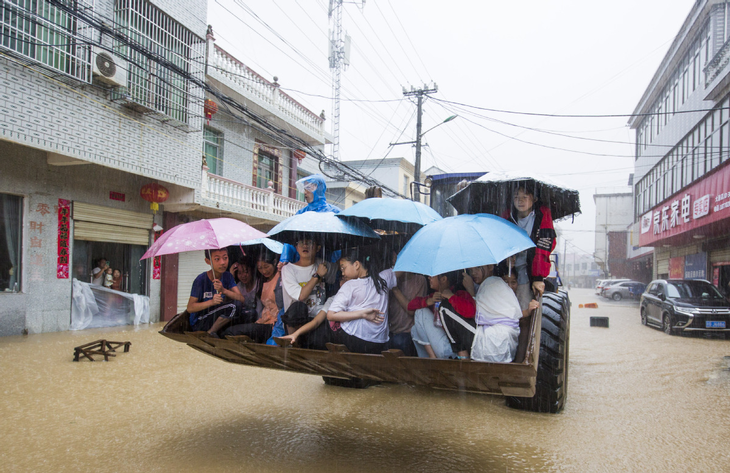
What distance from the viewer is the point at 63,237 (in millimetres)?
10609

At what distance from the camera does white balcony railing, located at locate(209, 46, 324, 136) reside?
1441 centimetres

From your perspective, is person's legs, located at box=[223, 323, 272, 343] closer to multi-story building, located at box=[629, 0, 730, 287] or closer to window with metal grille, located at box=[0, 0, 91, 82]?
window with metal grille, located at box=[0, 0, 91, 82]

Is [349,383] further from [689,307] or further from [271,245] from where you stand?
[689,307]

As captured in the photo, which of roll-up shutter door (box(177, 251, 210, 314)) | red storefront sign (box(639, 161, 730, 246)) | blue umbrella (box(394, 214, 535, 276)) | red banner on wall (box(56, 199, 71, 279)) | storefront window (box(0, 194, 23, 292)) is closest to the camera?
blue umbrella (box(394, 214, 535, 276))

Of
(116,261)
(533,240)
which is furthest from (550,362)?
(116,261)

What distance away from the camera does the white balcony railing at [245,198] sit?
13724 mm

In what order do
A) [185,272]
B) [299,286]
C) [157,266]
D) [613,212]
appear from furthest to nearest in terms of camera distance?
1. [613,212]
2. [185,272]
3. [157,266]
4. [299,286]

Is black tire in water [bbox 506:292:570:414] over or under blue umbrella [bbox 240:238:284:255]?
under

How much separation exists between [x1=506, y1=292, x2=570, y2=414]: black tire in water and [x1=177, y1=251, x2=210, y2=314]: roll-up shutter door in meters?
12.0

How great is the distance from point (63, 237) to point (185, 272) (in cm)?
422

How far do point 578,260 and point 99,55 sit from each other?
139348 mm

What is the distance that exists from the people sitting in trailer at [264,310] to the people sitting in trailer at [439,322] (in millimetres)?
1483

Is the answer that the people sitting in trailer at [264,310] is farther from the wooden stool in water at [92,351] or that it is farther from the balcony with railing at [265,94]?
the balcony with railing at [265,94]

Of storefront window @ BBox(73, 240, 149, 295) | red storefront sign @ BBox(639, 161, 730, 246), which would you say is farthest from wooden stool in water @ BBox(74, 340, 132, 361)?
red storefront sign @ BBox(639, 161, 730, 246)
